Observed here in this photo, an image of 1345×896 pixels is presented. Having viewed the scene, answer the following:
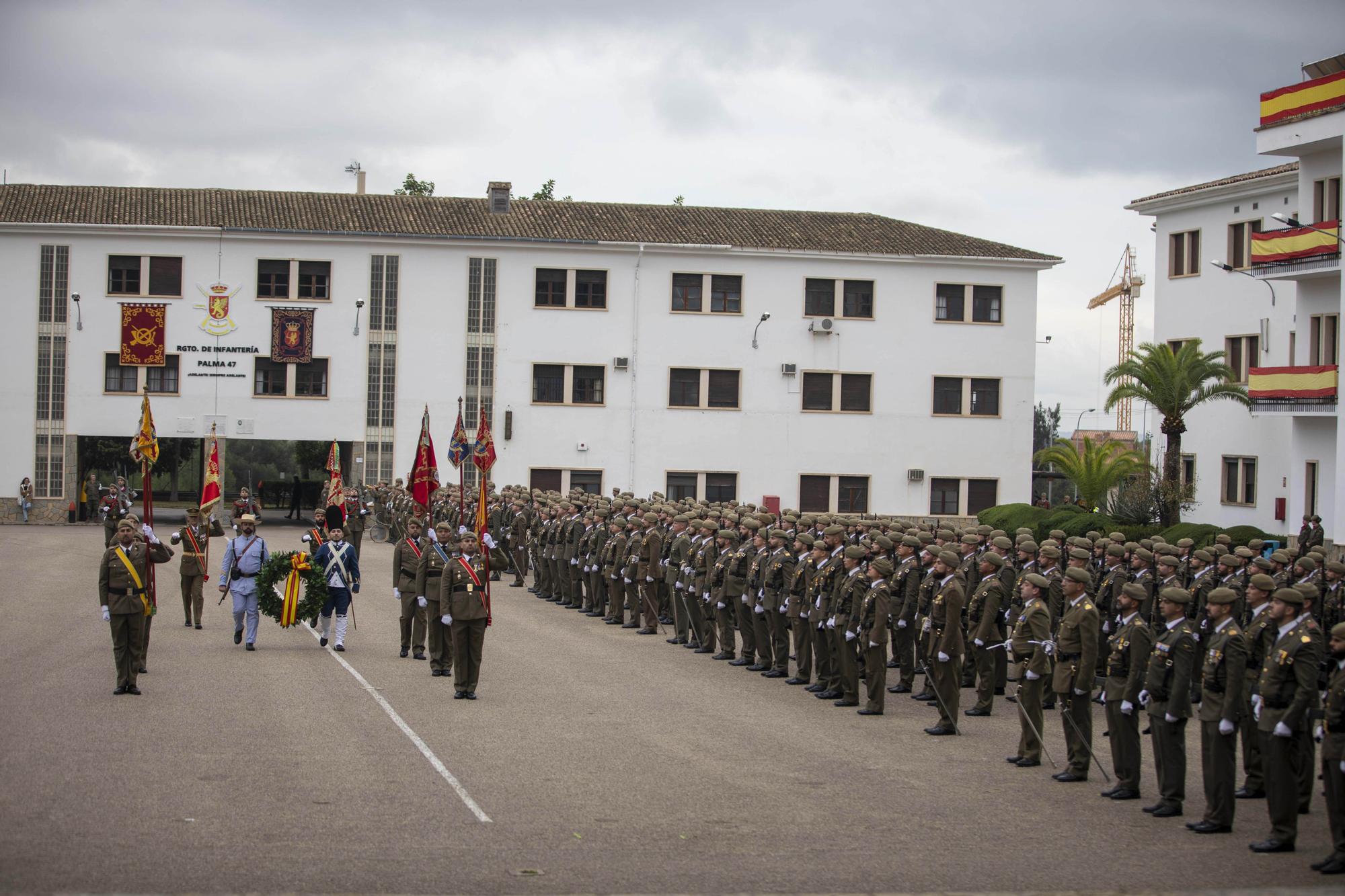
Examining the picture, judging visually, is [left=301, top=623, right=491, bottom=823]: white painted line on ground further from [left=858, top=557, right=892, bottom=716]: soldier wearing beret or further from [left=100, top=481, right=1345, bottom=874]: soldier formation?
[left=858, top=557, right=892, bottom=716]: soldier wearing beret

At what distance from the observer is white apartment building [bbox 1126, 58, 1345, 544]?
32375 millimetres

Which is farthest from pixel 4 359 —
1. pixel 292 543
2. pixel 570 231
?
pixel 570 231

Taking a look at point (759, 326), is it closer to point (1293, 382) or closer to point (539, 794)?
point (1293, 382)

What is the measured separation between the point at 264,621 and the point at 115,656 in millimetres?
7378

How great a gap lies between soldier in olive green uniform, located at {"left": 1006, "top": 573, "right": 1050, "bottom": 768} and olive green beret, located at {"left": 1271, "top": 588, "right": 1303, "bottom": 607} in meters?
2.73

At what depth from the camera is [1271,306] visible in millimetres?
38844

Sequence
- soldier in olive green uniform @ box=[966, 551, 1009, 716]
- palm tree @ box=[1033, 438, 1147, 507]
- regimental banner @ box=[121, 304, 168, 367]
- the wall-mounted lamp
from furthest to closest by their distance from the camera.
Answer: the wall-mounted lamp, regimental banner @ box=[121, 304, 168, 367], palm tree @ box=[1033, 438, 1147, 507], soldier in olive green uniform @ box=[966, 551, 1009, 716]

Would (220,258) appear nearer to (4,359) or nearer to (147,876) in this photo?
(4,359)

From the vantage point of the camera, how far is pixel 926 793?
37.0 ft

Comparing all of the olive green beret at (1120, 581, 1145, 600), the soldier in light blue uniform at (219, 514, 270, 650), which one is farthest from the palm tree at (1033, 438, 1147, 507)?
the olive green beret at (1120, 581, 1145, 600)

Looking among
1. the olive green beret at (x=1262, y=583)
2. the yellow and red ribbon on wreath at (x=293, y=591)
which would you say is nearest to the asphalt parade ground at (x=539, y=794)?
the yellow and red ribbon on wreath at (x=293, y=591)

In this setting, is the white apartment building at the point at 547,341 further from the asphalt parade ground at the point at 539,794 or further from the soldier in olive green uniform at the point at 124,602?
the soldier in olive green uniform at the point at 124,602

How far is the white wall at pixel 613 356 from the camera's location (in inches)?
1730


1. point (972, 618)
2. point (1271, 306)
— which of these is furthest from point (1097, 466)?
point (972, 618)
